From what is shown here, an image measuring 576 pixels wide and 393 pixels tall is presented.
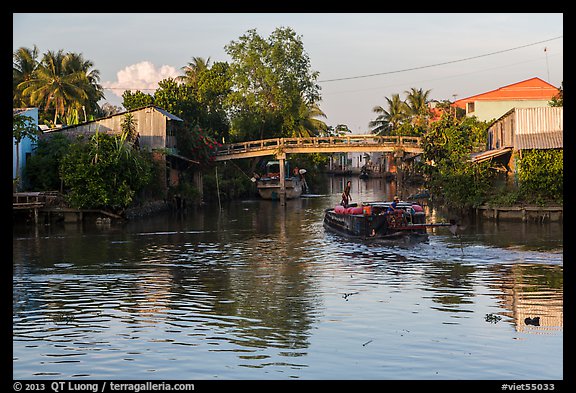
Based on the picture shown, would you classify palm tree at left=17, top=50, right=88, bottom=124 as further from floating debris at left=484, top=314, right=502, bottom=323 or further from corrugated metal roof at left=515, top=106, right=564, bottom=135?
floating debris at left=484, top=314, right=502, bottom=323

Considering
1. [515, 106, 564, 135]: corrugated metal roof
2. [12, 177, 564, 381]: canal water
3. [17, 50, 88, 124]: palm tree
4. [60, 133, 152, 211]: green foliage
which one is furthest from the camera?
[17, 50, 88, 124]: palm tree

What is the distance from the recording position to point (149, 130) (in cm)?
5328

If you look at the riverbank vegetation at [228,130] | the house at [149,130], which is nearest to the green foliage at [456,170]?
the riverbank vegetation at [228,130]

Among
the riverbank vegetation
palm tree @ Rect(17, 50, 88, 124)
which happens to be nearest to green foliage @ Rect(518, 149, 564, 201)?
the riverbank vegetation

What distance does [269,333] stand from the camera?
51.7 ft

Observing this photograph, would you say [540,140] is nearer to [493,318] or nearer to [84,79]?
[493,318]

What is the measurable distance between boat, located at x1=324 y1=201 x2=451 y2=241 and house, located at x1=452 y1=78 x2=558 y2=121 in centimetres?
4895

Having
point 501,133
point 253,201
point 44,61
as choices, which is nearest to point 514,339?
point 501,133

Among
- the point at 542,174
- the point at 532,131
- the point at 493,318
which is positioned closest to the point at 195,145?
the point at 532,131

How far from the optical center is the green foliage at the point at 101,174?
141 feet

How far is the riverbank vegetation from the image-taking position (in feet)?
141

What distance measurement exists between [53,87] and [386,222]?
39793mm

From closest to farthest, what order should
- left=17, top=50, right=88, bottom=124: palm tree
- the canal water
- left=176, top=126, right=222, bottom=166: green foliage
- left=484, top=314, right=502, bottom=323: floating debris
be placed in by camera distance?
the canal water
left=484, top=314, right=502, bottom=323: floating debris
left=176, top=126, right=222, bottom=166: green foliage
left=17, top=50, right=88, bottom=124: palm tree

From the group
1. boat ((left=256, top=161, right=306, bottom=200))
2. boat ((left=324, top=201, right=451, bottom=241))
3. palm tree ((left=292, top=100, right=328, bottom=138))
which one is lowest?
boat ((left=324, top=201, right=451, bottom=241))
